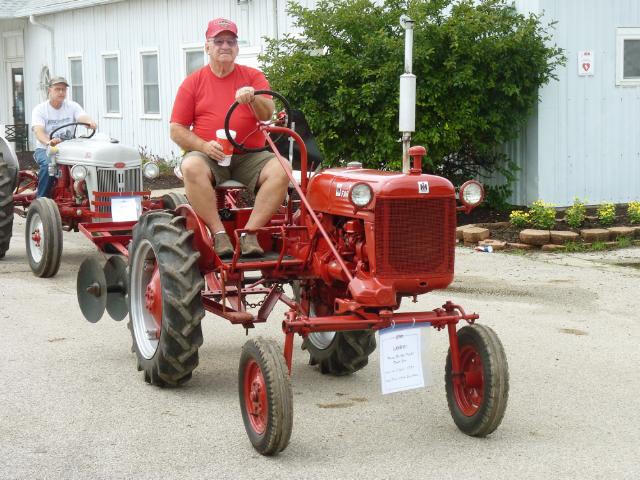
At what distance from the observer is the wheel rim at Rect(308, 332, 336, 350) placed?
269 inches

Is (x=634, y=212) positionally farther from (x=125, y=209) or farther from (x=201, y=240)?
(x=201, y=240)

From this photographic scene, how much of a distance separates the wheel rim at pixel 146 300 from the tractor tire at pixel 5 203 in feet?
16.2

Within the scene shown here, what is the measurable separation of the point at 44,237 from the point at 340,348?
15.6 feet

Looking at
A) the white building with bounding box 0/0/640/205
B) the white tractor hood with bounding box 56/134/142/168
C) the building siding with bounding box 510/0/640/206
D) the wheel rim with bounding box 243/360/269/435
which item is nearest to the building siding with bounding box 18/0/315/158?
the white building with bounding box 0/0/640/205

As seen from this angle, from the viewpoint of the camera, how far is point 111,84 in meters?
23.9

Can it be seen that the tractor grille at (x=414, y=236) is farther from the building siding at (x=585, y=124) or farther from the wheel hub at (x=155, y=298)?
the building siding at (x=585, y=124)

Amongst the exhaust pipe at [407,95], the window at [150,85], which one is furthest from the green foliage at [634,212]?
the window at [150,85]

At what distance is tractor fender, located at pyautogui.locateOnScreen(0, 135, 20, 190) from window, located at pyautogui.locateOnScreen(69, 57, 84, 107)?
44.1 ft

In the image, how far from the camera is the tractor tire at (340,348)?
21.8ft

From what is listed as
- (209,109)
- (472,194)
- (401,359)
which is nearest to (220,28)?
(209,109)

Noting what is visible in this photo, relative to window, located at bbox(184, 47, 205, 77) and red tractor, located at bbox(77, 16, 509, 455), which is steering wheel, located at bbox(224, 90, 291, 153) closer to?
red tractor, located at bbox(77, 16, 509, 455)

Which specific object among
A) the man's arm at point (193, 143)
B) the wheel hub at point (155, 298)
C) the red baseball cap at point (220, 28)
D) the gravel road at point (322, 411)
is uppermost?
the red baseball cap at point (220, 28)

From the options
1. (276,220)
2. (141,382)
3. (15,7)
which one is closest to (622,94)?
(276,220)

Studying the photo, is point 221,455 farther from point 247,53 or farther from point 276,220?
point 247,53
